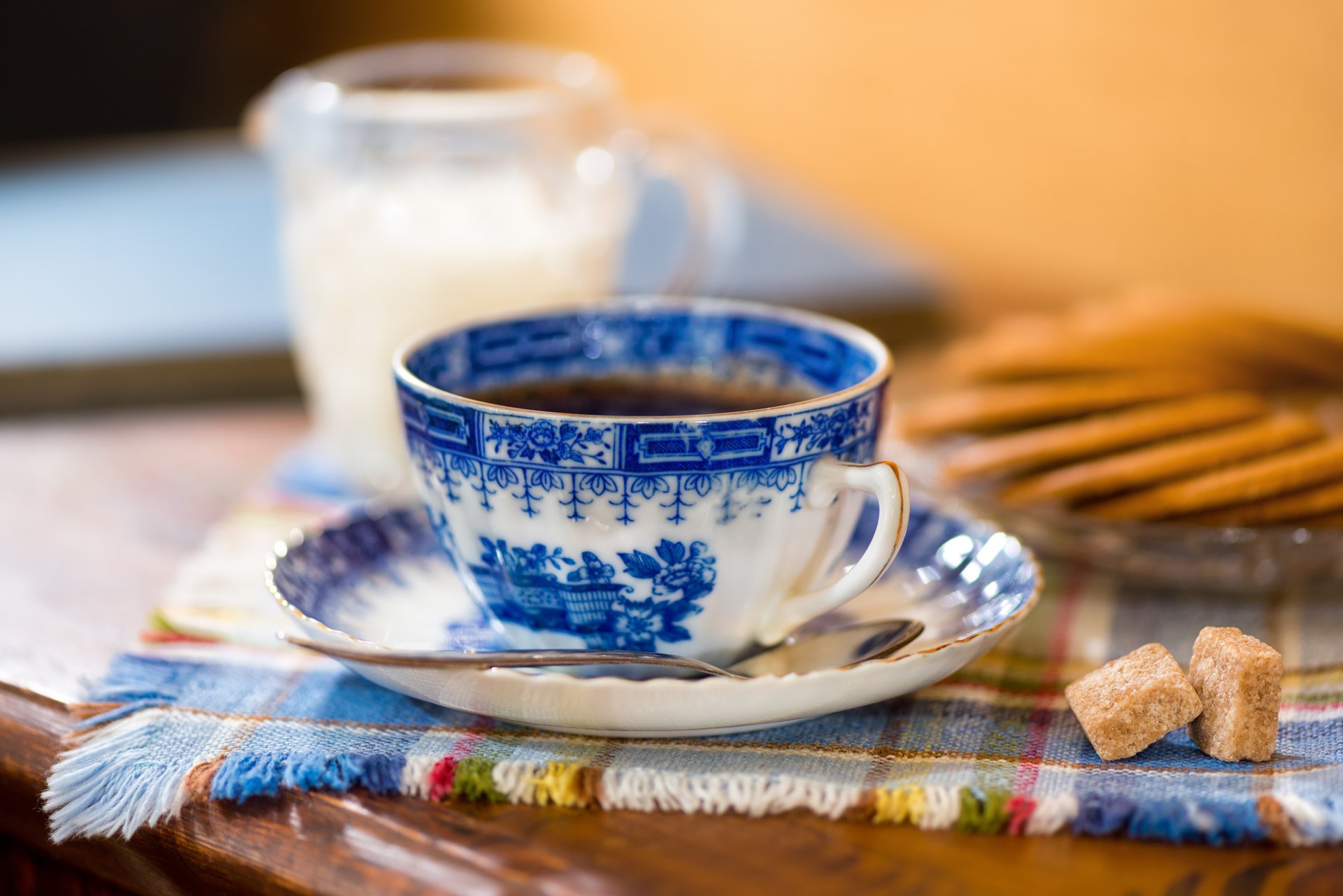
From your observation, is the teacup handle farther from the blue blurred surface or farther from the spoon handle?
the blue blurred surface

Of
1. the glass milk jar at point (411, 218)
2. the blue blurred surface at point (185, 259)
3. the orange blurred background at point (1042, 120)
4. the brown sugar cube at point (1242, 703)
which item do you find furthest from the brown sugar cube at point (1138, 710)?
the orange blurred background at point (1042, 120)

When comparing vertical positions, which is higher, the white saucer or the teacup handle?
the teacup handle

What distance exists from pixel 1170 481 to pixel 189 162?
4.69 ft

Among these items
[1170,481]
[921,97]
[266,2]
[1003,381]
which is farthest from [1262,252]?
[266,2]

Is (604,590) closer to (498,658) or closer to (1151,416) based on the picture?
(498,658)

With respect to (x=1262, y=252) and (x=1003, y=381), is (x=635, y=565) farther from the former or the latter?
(x=1262, y=252)

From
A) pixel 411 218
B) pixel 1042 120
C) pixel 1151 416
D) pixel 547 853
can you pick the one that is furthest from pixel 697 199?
pixel 1042 120

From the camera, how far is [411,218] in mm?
861

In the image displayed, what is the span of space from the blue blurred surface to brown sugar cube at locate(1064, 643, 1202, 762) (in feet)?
2.10

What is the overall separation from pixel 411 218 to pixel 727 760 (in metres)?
0.47

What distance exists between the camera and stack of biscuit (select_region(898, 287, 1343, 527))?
681mm

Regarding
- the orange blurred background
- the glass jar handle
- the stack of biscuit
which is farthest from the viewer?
the orange blurred background

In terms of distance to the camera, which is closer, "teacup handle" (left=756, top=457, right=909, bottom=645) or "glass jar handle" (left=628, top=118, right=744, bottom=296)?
"teacup handle" (left=756, top=457, right=909, bottom=645)

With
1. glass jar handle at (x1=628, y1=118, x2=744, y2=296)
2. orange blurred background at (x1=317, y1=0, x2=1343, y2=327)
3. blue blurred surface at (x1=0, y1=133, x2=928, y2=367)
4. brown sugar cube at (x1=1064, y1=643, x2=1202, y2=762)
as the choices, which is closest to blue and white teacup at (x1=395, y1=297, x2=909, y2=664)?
brown sugar cube at (x1=1064, y1=643, x2=1202, y2=762)
